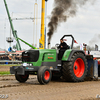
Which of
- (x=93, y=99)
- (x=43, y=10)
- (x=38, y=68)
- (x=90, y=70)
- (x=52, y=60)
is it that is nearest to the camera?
(x=93, y=99)

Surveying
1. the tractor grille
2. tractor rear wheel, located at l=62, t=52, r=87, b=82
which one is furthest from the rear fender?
the tractor grille

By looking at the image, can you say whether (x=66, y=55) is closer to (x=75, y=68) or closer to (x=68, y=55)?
(x=68, y=55)

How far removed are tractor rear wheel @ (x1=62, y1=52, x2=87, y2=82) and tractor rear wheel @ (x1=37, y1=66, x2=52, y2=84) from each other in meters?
0.87

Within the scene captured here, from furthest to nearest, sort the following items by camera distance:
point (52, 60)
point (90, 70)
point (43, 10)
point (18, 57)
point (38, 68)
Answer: point (18, 57), point (43, 10), point (90, 70), point (52, 60), point (38, 68)

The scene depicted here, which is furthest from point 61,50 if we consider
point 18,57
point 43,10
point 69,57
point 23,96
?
point 18,57

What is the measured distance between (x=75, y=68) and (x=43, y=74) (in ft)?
6.06

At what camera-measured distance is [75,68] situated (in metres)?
9.73

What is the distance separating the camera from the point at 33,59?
9164mm

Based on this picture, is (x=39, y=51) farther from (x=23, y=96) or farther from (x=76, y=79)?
(x=23, y=96)

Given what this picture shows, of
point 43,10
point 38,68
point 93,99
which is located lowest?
point 93,99

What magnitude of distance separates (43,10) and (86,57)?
2023 centimetres

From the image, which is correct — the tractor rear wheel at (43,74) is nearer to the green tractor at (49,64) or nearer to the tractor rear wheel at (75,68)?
the green tractor at (49,64)

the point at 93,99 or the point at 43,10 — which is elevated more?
the point at 43,10

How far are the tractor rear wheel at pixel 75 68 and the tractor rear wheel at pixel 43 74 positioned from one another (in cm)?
87
